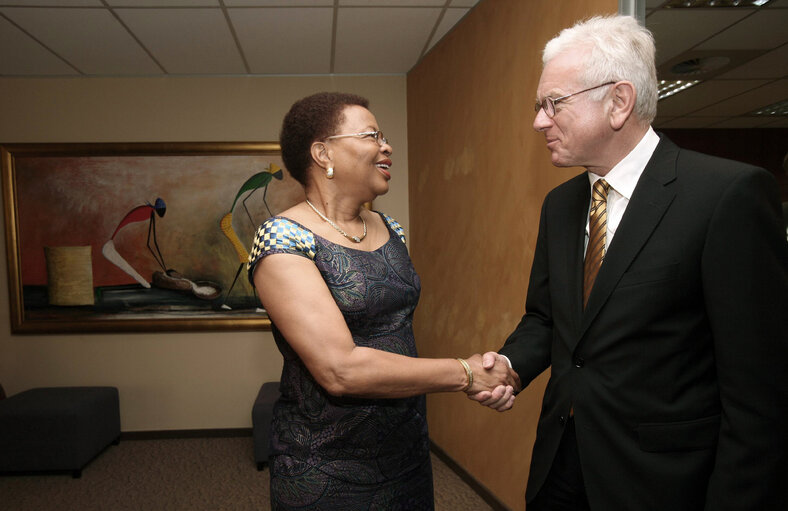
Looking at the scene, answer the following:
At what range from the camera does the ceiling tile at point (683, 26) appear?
5.57ft

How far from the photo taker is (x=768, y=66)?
156 cm

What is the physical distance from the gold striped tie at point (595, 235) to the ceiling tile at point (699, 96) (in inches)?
24.4

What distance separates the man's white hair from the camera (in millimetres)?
1266

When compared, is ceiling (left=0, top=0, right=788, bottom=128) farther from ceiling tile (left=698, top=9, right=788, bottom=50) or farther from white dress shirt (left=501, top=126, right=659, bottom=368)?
white dress shirt (left=501, top=126, right=659, bottom=368)

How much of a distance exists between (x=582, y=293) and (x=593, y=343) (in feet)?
0.46

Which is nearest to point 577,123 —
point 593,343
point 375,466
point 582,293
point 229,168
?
point 582,293

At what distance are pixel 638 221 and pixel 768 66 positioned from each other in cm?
84

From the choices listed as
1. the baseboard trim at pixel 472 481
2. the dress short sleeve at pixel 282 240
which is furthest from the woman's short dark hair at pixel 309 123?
the baseboard trim at pixel 472 481

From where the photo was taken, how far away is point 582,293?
1307 mm

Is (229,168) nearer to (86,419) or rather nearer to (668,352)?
(86,419)

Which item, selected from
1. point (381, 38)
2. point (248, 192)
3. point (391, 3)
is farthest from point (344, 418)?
point (248, 192)

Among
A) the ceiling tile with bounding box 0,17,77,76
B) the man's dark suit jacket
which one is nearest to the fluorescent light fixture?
the man's dark suit jacket

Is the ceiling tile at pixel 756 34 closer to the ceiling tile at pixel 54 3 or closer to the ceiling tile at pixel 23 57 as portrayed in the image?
the ceiling tile at pixel 54 3

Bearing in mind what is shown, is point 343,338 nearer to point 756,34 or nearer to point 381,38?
point 756,34
